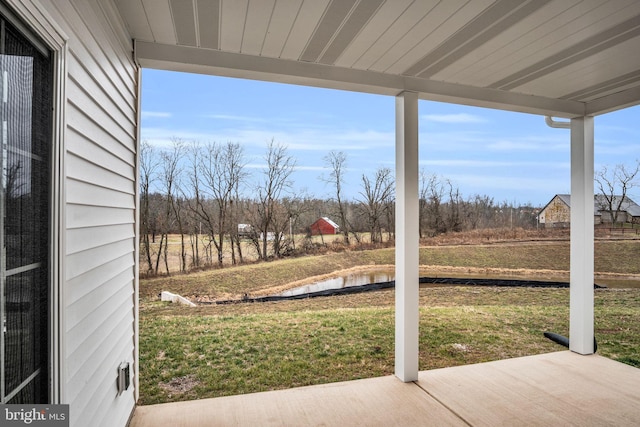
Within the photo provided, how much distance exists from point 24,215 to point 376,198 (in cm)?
404

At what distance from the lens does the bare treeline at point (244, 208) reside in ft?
12.7

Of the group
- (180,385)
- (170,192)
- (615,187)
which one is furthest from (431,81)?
(615,187)

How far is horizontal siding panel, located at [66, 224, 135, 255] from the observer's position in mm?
1362

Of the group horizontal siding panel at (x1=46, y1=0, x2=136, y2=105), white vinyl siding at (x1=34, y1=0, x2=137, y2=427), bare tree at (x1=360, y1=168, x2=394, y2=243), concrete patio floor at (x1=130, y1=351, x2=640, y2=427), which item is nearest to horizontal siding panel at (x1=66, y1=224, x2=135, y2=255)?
white vinyl siding at (x1=34, y1=0, x2=137, y2=427)

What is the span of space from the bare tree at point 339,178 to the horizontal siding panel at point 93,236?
2.80 meters

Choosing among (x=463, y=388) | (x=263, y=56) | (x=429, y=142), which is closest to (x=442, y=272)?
(x=429, y=142)

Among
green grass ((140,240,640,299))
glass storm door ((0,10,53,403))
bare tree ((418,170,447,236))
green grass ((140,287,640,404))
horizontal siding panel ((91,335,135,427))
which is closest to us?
glass storm door ((0,10,53,403))

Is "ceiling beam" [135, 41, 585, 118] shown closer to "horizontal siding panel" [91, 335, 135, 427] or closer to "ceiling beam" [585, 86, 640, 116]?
"ceiling beam" [585, 86, 640, 116]

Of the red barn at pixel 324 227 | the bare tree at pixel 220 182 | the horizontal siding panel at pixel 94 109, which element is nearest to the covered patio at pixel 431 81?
the horizontal siding panel at pixel 94 109

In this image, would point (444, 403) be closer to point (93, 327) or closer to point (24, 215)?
point (93, 327)

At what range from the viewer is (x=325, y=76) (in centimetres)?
265

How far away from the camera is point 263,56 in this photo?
2.50m

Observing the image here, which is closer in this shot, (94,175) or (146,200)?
(94,175)

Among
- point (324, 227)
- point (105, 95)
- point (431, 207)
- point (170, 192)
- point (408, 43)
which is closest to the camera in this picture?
point (105, 95)
